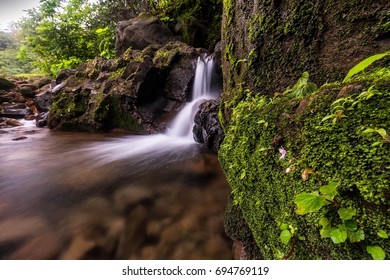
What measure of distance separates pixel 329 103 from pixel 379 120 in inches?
11.6

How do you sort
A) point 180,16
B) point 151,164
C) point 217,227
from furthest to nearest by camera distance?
point 180,16, point 151,164, point 217,227

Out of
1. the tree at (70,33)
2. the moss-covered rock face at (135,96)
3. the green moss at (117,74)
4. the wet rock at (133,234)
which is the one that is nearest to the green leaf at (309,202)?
the wet rock at (133,234)

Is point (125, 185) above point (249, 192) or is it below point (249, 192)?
below

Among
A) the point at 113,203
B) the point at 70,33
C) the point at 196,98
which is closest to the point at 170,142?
the point at 196,98

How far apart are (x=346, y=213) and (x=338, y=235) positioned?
10 cm

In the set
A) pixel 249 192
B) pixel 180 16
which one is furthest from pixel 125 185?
pixel 180 16

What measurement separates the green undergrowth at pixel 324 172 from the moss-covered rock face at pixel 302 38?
0.59 metres

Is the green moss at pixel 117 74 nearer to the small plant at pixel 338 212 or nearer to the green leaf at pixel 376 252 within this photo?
the small plant at pixel 338 212

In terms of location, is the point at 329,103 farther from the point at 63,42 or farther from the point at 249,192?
the point at 63,42

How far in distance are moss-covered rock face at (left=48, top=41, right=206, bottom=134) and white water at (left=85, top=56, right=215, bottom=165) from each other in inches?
14.5

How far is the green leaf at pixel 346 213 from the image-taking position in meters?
0.89

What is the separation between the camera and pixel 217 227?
7.47ft

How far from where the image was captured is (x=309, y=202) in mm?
929

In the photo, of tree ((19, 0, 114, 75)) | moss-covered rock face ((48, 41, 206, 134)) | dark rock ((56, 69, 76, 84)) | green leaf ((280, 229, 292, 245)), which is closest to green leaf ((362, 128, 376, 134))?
green leaf ((280, 229, 292, 245))
